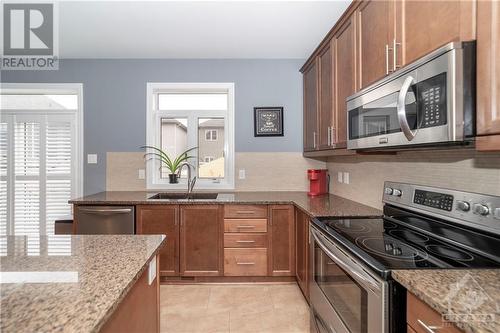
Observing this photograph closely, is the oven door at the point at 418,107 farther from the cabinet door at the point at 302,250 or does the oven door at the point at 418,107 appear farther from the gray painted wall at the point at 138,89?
the gray painted wall at the point at 138,89

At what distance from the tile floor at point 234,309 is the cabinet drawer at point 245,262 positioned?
14 cm

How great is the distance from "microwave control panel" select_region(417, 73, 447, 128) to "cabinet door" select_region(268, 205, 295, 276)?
5.84 ft

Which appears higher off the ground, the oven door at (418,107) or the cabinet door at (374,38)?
the cabinet door at (374,38)

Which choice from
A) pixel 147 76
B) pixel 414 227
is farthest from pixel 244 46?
pixel 414 227

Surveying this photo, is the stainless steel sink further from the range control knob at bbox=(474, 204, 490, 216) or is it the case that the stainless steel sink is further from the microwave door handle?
the range control knob at bbox=(474, 204, 490, 216)

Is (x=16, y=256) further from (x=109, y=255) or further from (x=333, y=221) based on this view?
(x=333, y=221)

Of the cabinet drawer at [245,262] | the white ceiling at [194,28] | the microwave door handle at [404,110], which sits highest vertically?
the white ceiling at [194,28]

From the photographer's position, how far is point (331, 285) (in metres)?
1.50

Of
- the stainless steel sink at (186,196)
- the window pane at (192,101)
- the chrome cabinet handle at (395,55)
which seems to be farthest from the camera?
the window pane at (192,101)

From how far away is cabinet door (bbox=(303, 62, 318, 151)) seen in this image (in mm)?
2830

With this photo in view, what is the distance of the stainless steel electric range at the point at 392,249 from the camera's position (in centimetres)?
101

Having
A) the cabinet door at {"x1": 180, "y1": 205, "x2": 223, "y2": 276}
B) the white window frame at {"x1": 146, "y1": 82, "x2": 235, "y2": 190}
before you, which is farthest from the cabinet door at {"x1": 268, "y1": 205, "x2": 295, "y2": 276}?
the white window frame at {"x1": 146, "y1": 82, "x2": 235, "y2": 190}

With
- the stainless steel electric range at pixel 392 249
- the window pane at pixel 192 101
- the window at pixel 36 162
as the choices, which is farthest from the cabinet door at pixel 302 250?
the window at pixel 36 162

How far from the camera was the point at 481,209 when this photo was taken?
1.15m
